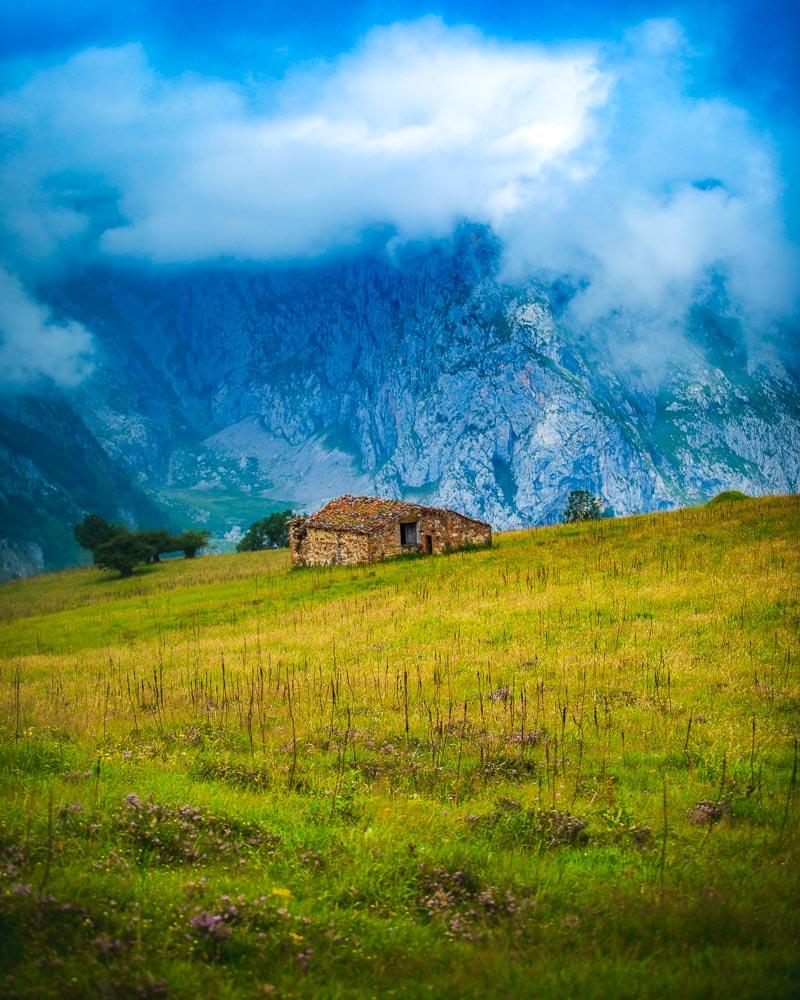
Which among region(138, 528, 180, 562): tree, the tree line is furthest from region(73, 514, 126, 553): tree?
region(138, 528, 180, 562): tree

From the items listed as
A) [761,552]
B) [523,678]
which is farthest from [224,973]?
[761,552]

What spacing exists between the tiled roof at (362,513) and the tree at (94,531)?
156 feet

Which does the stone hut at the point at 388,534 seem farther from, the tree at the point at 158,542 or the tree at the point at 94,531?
the tree at the point at 94,531

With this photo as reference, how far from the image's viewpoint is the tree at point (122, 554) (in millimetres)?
79125

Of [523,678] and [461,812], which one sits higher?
[523,678]

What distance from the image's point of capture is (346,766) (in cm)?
1217

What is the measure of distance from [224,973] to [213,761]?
6.44 metres

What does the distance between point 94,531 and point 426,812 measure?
95745 millimetres

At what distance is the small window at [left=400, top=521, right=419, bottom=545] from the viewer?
170 feet

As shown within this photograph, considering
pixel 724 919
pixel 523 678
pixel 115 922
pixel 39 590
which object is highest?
pixel 39 590

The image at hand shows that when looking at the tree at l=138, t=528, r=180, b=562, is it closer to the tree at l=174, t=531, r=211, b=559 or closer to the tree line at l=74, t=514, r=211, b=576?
the tree line at l=74, t=514, r=211, b=576

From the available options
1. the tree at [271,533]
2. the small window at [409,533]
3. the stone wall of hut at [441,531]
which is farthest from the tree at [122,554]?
the stone wall of hut at [441,531]

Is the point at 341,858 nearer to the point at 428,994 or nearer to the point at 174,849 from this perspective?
the point at 174,849

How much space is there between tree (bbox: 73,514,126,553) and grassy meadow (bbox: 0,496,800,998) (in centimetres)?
7372
